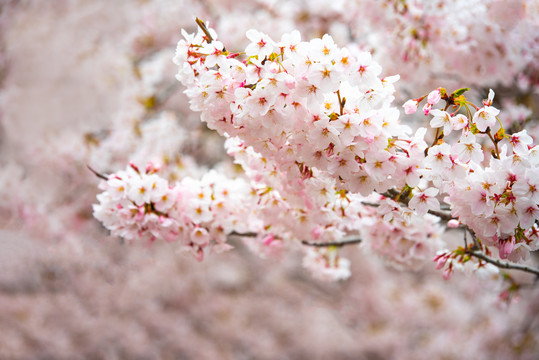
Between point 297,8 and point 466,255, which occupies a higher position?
point 297,8

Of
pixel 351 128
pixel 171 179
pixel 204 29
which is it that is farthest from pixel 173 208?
pixel 171 179

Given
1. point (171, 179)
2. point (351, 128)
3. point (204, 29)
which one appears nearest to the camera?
point (351, 128)

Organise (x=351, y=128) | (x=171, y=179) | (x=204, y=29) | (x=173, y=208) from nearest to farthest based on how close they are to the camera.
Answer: (x=351, y=128)
(x=204, y=29)
(x=173, y=208)
(x=171, y=179)

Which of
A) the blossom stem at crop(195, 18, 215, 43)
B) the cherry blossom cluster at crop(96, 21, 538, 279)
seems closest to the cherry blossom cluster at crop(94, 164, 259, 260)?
the cherry blossom cluster at crop(96, 21, 538, 279)

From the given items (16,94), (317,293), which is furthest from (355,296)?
(16,94)

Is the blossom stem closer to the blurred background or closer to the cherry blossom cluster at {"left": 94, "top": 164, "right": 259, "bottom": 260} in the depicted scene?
the cherry blossom cluster at {"left": 94, "top": 164, "right": 259, "bottom": 260}

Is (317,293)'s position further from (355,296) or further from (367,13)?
(367,13)

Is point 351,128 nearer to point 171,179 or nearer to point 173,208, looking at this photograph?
point 173,208
